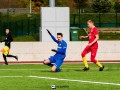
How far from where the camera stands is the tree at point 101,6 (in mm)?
85688

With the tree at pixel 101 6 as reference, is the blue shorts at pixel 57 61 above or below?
below

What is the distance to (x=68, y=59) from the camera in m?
28.5

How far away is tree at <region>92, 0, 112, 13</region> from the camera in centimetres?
8569

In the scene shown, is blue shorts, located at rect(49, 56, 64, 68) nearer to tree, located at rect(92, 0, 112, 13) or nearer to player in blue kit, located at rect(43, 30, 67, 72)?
player in blue kit, located at rect(43, 30, 67, 72)

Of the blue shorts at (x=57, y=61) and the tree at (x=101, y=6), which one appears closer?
the blue shorts at (x=57, y=61)

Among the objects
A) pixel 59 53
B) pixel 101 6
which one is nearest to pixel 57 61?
pixel 59 53

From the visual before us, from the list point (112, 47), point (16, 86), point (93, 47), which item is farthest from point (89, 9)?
point (16, 86)

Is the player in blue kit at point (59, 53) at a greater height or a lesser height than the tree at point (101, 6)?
lesser

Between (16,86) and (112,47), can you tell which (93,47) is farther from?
(112,47)

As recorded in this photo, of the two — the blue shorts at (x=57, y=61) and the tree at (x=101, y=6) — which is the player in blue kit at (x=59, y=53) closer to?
the blue shorts at (x=57, y=61)

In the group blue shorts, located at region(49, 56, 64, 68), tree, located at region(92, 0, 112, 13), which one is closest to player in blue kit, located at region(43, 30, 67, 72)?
blue shorts, located at region(49, 56, 64, 68)

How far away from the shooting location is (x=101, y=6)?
85.5 metres

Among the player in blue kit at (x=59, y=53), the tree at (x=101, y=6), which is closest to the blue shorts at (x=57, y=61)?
the player in blue kit at (x=59, y=53)

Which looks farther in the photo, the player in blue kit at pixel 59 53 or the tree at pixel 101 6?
the tree at pixel 101 6
